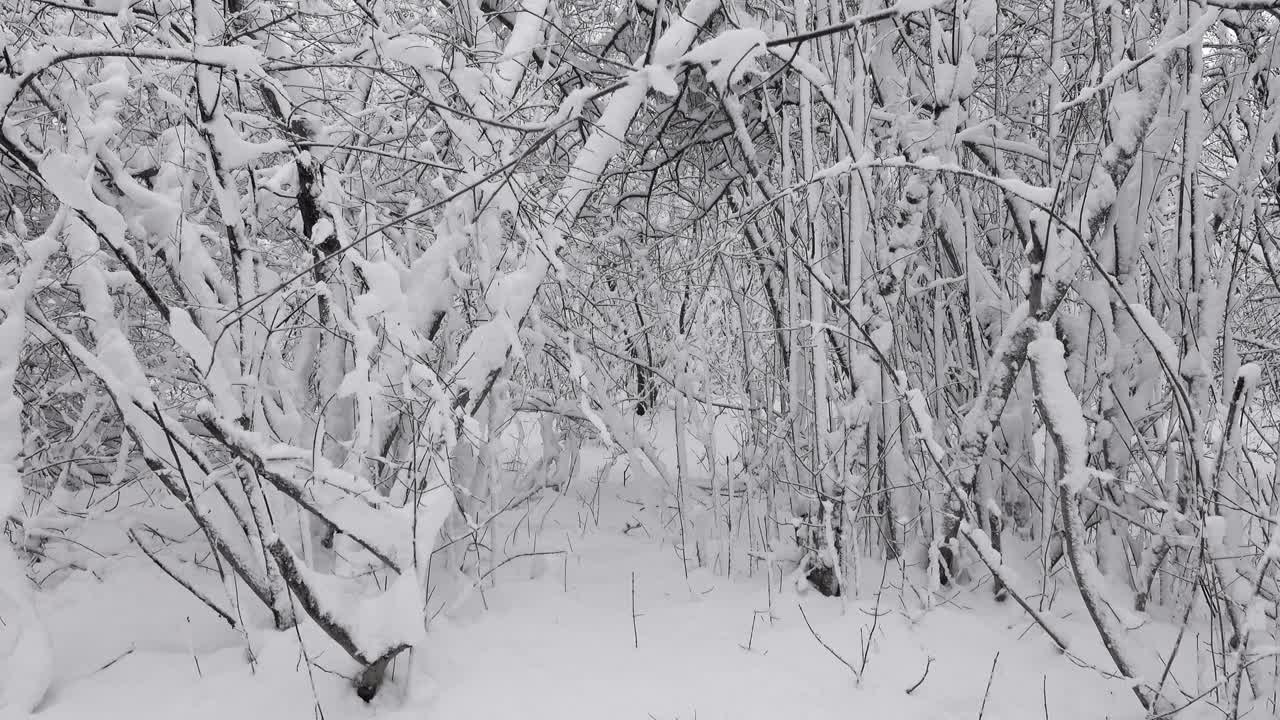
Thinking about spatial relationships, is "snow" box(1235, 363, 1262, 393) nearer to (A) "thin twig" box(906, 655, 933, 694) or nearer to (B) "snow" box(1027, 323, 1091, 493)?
(B) "snow" box(1027, 323, 1091, 493)

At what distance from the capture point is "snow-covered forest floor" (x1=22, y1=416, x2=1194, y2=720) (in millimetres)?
2113

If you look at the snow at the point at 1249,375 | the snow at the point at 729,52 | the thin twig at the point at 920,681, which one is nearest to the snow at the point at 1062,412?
the snow at the point at 1249,375

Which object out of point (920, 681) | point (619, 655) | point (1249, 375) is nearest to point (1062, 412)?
point (1249, 375)

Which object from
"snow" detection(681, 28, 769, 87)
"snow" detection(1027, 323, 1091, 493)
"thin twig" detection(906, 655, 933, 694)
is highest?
"snow" detection(681, 28, 769, 87)

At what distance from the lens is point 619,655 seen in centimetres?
241

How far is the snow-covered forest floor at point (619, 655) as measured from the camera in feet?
6.93

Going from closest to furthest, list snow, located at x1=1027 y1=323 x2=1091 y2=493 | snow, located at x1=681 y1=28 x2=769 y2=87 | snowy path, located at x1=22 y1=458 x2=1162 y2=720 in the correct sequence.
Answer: snow, located at x1=681 y1=28 x2=769 y2=87, snow, located at x1=1027 y1=323 x2=1091 y2=493, snowy path, located at x1=22 y1=458 x2=1162 y2=720

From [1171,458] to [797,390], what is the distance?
1.17 m

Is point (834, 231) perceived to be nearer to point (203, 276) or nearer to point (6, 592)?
point (203, 276)

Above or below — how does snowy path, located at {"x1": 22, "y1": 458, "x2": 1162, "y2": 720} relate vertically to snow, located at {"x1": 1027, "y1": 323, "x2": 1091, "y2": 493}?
below

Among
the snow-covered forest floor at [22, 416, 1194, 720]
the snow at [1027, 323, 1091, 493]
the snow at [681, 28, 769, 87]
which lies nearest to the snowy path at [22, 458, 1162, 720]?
the snow-covered forest floor at [22, 416, 1194, 720]

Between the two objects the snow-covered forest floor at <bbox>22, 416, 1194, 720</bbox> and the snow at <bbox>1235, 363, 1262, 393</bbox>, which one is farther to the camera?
the snow-covered forest floor at <bbox>22, 416, 1194, 720</bbox>

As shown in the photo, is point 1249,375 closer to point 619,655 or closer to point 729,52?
point 729,52

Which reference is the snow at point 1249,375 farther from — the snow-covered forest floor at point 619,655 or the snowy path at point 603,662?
the snowy path at point 603,662
